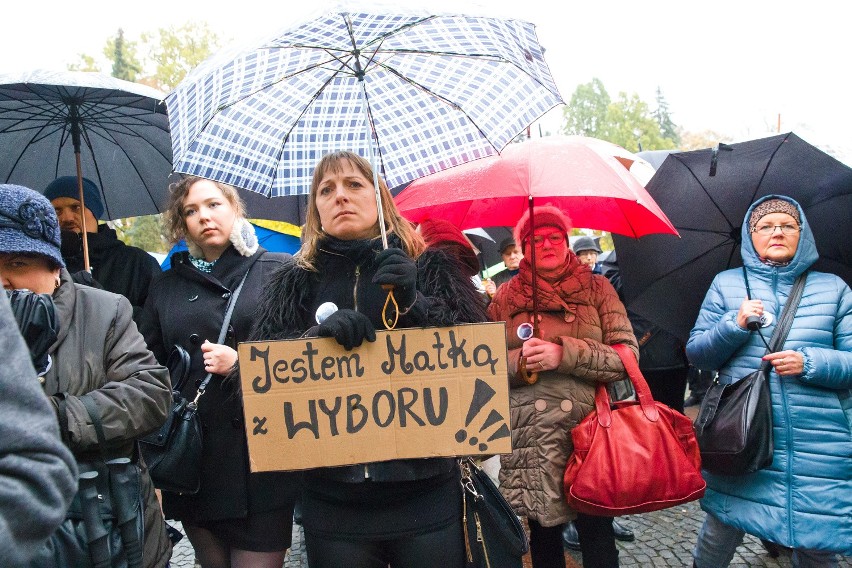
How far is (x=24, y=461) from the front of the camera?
0.81 metres

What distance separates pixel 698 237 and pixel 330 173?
2034 mm

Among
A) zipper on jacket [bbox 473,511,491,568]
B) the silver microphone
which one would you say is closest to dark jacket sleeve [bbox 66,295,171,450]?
the silver microphone

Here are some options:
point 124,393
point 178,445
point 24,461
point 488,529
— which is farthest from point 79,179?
point 24,461

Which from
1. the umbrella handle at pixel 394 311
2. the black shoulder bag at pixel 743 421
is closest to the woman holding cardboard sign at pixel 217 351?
the umbrella handle at pixel 394 311

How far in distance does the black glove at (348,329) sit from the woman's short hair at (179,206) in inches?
44.9

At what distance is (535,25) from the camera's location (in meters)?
2.05

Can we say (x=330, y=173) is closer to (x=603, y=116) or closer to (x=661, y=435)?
(x=661, y=435)

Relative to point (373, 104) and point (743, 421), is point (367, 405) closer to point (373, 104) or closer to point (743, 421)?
point (373, 104)

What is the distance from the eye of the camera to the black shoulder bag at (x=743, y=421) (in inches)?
103

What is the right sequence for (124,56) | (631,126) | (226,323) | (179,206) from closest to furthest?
(226,323)
(179,206)
(124,56)
(631,126)

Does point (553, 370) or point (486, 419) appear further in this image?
point (553, 370)

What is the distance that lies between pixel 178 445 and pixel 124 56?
34569 mm

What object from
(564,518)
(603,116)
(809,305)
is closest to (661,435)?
(564,518)

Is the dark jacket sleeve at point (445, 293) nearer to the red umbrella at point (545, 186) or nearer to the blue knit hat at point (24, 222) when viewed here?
the red umbrella at point (545, 186)
